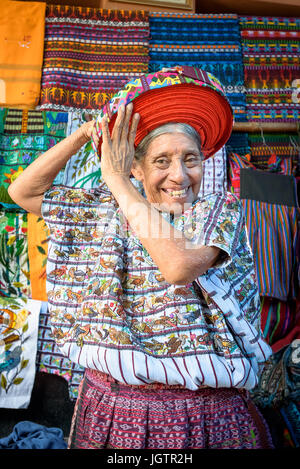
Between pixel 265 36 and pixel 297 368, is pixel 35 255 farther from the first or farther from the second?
pixel 265 36

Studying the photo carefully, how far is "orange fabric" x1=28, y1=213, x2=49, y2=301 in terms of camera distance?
2.20m

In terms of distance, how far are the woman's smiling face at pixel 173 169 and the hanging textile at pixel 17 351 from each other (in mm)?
1059

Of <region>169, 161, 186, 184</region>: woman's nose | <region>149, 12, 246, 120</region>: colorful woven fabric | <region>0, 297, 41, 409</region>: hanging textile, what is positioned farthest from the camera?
<region>149, 12, 246, 120</region>: colorful woven fabric

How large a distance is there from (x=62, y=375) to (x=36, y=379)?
0.54 feet

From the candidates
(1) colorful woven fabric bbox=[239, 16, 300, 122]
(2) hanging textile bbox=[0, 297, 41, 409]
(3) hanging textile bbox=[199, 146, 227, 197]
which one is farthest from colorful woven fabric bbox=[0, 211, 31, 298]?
(1) colorful woven fabric bbox=[239, 16, 300, 122]

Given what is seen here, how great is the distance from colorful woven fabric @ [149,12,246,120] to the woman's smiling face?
1483mm

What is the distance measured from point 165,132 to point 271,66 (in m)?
1.80

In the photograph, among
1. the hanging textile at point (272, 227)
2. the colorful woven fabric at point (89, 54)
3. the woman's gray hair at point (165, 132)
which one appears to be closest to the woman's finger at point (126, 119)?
the woman's gray hair at point (165, 132)

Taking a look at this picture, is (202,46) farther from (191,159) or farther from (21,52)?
(191,159)

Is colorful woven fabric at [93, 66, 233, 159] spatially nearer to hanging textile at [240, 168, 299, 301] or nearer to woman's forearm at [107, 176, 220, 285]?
woman's forearm at [107, 176, 220, 285]

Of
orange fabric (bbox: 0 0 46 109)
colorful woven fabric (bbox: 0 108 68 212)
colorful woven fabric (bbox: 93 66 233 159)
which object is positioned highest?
orange fabric (bbox: 0 0 46 109)

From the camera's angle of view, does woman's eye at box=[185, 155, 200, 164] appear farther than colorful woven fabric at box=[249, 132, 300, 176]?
No

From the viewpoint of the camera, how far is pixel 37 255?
2252mm

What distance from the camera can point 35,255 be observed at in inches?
88.6
